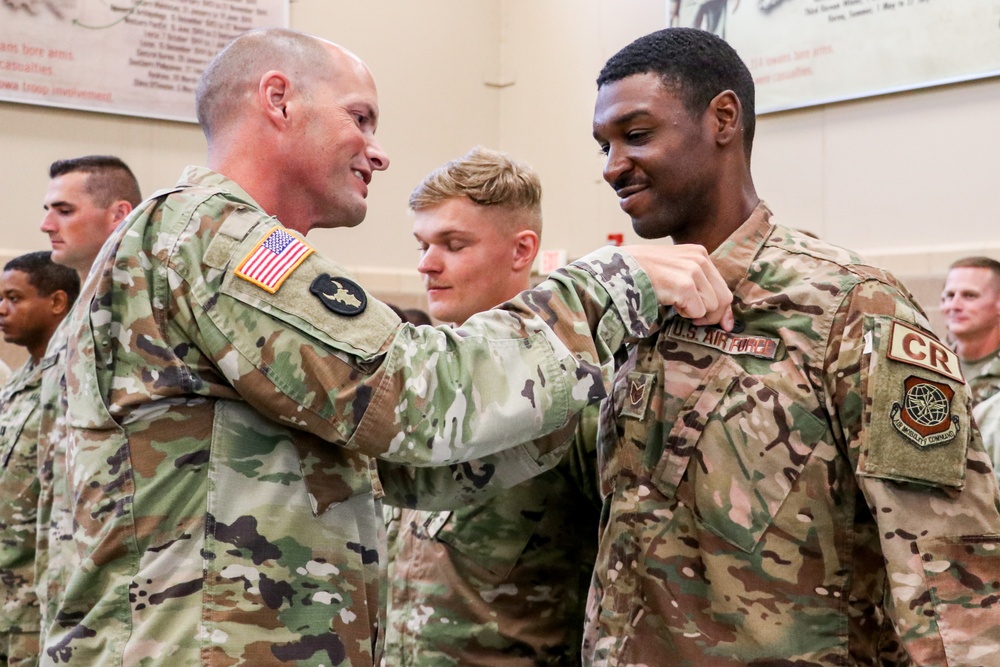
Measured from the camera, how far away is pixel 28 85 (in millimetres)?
5359

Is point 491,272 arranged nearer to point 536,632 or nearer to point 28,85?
point 536,632

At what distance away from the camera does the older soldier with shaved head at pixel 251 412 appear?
1.38 m

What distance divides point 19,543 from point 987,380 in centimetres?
360

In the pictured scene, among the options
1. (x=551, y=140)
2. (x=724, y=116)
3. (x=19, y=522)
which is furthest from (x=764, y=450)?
(x=551, y=140)

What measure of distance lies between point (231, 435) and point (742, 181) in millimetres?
926

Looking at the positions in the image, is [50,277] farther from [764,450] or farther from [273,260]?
[764,450]

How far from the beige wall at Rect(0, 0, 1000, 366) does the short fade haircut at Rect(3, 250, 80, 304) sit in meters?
1.00

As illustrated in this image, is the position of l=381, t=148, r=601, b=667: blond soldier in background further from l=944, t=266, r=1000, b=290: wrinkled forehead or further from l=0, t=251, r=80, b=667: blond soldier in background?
l=944, t=266, r=1000, b=290: wrinkled forehead

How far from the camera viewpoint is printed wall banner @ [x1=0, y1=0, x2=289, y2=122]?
534cm

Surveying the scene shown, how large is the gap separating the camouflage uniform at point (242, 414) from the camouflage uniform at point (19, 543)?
7.35 feet

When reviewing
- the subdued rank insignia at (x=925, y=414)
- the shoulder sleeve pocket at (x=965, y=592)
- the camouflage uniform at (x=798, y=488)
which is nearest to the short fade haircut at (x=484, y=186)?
the camouflage uniform at (x=798, y=488)

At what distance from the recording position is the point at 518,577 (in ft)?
6.89

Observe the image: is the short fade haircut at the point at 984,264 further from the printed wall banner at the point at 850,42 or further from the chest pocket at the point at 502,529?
the chest pocket at the point at 502,529

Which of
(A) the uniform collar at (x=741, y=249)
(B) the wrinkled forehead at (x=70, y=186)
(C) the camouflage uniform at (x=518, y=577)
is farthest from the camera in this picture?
(B) the wrinkled forehead at (x=70, y=186)
